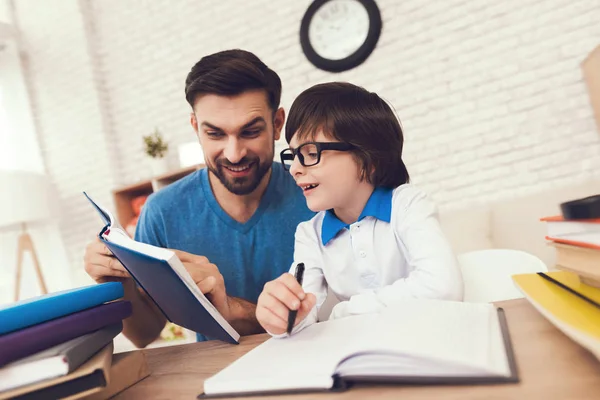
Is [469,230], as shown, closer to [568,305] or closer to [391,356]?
[568,305]

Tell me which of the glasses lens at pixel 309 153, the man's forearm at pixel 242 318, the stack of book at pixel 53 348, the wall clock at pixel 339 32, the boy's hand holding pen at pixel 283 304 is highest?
the wall clock at pixel 339 32

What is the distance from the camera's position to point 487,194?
8.74 ft

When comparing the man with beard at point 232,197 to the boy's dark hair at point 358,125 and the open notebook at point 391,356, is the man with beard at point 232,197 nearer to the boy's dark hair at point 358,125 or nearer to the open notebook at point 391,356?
the boy's dark hair at point 358,125

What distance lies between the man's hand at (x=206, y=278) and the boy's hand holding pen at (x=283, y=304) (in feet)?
0.60

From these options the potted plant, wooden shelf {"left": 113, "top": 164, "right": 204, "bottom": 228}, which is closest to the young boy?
wooden shelf {"left": 113, "top": 164, "right": 204, "bottom": 228}

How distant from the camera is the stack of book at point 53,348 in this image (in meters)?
0.50

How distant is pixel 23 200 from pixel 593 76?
3.78 m

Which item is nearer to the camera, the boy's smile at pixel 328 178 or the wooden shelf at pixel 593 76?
the boy's smile at pixel 328 178

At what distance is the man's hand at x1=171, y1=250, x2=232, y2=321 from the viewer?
33.1 inches

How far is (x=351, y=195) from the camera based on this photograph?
1057mm

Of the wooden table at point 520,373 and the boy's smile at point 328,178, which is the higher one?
the boy's smile at point 328,178

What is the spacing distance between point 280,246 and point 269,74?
0.57 meters

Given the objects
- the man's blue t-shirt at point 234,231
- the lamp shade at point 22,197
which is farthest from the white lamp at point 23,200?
the man's blue t-shirt at point 234,231

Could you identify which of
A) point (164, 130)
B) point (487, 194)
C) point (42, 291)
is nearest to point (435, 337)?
point (487, 194)
